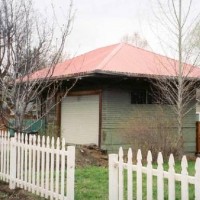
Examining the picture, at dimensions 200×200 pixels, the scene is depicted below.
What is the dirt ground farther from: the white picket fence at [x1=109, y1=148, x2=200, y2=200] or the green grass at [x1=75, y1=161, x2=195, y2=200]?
the white picket fence at [x1=109, y1=148, x2=200, y2=200]

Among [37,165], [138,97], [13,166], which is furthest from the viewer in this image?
[138,97]

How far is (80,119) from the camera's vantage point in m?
16.8

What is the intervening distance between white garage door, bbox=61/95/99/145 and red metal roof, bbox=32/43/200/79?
136cm

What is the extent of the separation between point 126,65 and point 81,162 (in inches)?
198

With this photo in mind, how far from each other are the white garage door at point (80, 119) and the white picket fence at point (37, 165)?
6994 millimetres

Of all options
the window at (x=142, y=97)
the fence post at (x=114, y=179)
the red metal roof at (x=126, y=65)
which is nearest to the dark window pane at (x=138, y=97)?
the window at (x=142, y=97)

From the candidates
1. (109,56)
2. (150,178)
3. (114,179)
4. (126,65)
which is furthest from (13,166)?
(109,56)

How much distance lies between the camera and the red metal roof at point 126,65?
14.8 m

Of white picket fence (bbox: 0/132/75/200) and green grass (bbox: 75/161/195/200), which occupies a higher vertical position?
white picket fence (bbox: 0/132/75/200)

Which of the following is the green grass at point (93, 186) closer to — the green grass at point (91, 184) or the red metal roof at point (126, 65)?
the green grass at point (91, 184)

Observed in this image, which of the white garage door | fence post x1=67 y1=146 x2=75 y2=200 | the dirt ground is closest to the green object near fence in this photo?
the white garage door

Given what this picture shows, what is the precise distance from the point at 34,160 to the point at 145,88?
31.5 feet

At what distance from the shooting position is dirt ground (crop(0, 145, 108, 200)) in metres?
7.68

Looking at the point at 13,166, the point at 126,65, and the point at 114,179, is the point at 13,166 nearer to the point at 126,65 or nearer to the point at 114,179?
the point at 114,179
